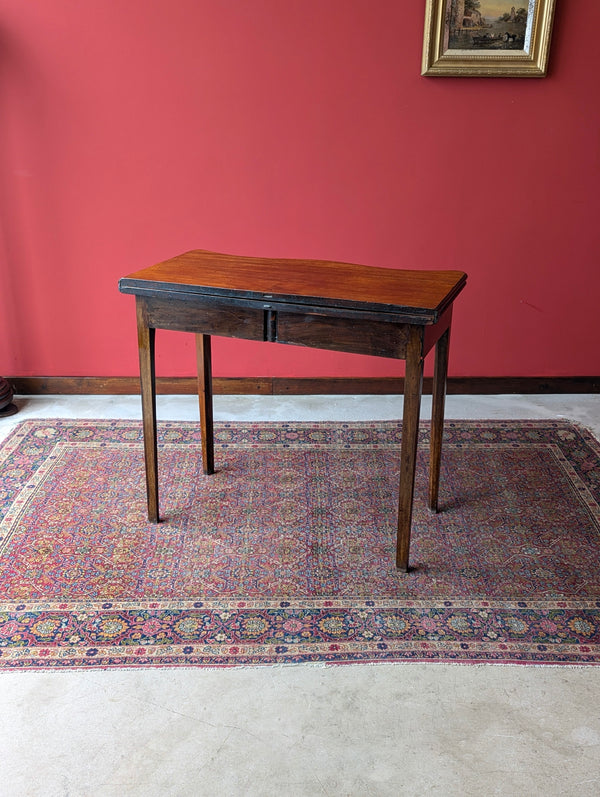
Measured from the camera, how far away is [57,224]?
11.6 ft

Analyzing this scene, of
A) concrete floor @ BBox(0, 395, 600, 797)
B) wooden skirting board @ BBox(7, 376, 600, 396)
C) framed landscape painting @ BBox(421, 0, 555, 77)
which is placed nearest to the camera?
concrete floor @ BBox(0, 395, 600, 797)

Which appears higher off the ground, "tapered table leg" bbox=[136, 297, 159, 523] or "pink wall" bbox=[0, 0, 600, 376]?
"pink wall" bbox=[0, 0, 600, 376]

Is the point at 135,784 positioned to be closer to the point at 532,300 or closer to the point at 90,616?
the point at 90,616

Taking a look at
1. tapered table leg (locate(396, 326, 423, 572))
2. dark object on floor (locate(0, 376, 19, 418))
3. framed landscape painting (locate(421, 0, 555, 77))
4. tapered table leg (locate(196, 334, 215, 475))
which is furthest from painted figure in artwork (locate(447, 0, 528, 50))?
dark object on floor (locate(0, 376, 19, 418))

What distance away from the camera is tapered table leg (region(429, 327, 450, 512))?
2371 millimetres

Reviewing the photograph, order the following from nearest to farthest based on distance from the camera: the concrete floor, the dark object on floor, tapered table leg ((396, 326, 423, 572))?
the concrete floor → tapered table leg ((396, 326, 423, 572)) → the dark object on floor

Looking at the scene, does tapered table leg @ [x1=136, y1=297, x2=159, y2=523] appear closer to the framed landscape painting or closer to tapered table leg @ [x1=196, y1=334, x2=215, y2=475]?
tapered table leg @ [x1=196, y1=334, x2=215, y2=475]

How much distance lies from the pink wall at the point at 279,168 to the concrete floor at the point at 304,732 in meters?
2.10

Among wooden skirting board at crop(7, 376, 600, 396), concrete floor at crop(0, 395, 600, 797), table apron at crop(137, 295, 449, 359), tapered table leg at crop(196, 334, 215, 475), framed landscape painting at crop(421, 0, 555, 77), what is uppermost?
framed landscape painting at crop(421, 0, 555, 77)

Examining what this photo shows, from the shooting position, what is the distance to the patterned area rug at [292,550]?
→ 200 cm

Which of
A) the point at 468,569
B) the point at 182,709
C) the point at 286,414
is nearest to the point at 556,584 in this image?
the point at 468,569

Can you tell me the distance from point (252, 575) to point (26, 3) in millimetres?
2738

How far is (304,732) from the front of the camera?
1697mm

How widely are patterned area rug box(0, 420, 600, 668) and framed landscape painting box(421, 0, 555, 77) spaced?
65.1 inches
